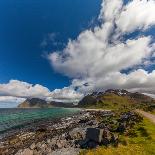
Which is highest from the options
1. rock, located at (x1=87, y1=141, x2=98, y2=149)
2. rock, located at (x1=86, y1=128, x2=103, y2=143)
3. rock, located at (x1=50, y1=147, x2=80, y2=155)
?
rock, located at (x1=86, y1=128, x2=103, y2=143)

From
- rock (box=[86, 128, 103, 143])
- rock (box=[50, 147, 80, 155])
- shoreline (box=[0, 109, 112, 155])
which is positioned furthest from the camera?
shoreline (box=[0, 109, 112, 155])

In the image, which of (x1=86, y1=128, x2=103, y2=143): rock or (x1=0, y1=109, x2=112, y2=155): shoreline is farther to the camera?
(x1=0, y1=109, x2=112, y2=155): shoreline

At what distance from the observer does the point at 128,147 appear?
100 feet

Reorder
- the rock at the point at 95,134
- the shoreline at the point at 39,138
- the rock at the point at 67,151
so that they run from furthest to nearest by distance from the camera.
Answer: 1. the shoreline at the point at 39,138
2. the rock at the point at 95,134
3. the rock at the point at 67,151

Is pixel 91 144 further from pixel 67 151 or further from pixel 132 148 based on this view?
pixel 132 148

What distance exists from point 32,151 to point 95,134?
34.2 feet

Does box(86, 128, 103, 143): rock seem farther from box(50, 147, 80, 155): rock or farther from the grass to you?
box(50, 147, 80, 155): rock

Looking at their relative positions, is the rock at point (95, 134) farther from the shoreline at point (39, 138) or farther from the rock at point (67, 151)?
the rock at point (67, 151)

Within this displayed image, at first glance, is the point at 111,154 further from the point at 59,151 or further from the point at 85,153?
the point at 59,151

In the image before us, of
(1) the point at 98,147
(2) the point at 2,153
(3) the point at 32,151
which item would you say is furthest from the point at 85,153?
(2) the point at 2,153

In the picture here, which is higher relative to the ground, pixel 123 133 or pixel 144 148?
pixel 123 133

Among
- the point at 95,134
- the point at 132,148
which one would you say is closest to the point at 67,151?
the point at 95,134

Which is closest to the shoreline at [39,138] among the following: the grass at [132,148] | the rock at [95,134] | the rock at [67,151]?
the rock at [67,151]

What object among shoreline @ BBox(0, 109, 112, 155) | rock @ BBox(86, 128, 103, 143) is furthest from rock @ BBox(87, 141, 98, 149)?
shoreline @ BBox(0, 109, 112, 155)
